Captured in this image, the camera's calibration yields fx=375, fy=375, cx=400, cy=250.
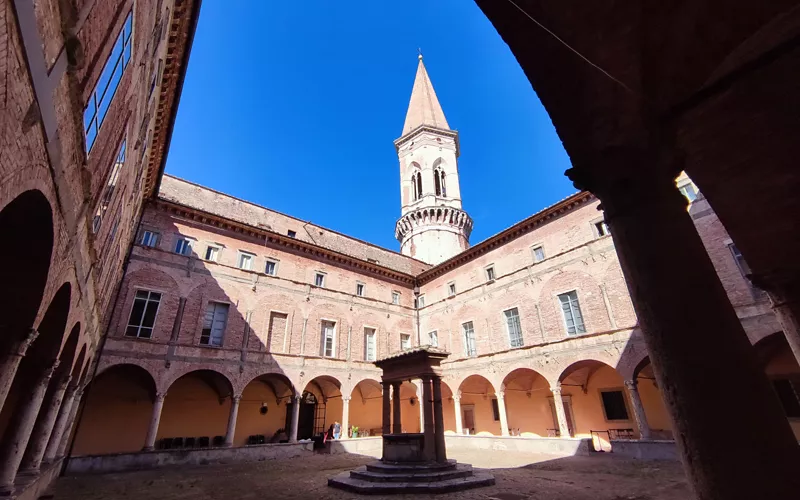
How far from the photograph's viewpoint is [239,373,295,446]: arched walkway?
18.0 m

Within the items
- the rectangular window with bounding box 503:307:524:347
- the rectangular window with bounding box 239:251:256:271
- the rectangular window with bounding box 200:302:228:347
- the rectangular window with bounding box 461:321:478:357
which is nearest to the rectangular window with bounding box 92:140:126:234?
the rectangular window with bounding box 200:302:228:347

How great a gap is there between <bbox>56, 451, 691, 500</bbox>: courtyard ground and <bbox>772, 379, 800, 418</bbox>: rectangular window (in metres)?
5.19

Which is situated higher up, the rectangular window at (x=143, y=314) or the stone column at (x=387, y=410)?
the rectangular window at (x=143, y=314)

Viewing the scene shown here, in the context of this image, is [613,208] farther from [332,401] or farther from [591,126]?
[332,401]

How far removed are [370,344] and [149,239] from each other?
12021mm

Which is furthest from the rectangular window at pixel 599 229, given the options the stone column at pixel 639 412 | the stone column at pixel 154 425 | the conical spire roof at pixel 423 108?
the conical spire roof at pixel 423 108

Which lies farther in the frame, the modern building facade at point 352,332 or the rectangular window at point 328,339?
the rectangular window at point 328,339

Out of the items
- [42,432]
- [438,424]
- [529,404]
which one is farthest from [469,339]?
[42,432]

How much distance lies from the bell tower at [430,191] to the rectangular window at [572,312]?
12.8m

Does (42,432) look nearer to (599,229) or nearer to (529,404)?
(529,404)

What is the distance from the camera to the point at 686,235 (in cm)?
240

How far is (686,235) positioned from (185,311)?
58.4 feet

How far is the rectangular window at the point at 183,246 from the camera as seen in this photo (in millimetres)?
16702

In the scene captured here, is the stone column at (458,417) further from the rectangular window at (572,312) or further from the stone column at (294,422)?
the stone column at (294,422)
